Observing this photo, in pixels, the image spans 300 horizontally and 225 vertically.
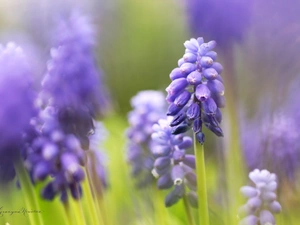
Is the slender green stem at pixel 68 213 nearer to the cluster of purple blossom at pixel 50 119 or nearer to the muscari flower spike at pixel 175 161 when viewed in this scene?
the cluster of purple blossom at pixel 50 119

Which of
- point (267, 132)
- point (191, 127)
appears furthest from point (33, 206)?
point (267, 132)

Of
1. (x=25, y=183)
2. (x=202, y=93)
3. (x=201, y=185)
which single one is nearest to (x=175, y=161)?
(x=201, y=185)

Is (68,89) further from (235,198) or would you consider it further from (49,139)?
(235,198)

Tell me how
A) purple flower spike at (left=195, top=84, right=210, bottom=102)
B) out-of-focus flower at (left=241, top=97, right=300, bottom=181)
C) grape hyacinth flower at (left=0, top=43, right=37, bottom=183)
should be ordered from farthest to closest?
1. out-of-focus flower at (left=241, top=97, right=300, bottom=181)
2. grape hyacinth flower at (left=0, top=43, right=37, bottom=183)
3. purple flower spike at (left=195, top=84, right=210, bottom=102)

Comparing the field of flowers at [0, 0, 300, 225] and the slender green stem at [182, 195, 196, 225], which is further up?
the field of flowers at [0, 0, 300, 225]

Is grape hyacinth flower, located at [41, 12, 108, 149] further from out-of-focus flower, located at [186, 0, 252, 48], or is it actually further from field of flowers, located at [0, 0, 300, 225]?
out-of-focus flower, located at [186, 0, 252, 48]

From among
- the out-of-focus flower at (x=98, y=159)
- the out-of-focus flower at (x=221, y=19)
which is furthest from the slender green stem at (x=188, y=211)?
the out-of-focus flower at (x=221, y=19)

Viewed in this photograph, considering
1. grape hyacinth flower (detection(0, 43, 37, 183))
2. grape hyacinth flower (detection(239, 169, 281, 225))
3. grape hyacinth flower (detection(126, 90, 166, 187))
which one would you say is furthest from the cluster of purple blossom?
grape hyacinth flower (detection(239, 169, 281, 225))

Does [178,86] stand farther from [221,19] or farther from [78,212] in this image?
[78,212]
